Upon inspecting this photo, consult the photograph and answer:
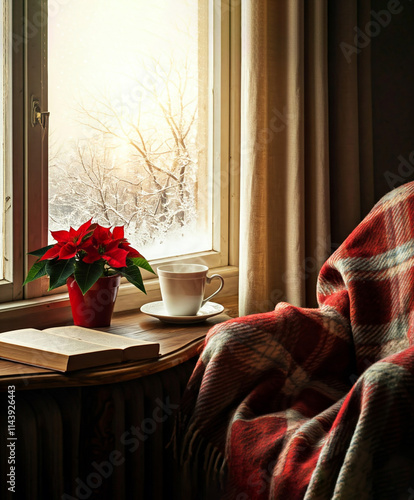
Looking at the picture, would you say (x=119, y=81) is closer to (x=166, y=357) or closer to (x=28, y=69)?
(x=28, y=69)

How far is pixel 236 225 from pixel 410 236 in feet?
2.25

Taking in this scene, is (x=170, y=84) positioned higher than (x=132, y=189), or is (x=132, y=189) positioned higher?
(x=170, y=84)

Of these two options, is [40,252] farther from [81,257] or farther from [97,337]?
[97,337]

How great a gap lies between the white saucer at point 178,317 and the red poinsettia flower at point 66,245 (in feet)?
0.86

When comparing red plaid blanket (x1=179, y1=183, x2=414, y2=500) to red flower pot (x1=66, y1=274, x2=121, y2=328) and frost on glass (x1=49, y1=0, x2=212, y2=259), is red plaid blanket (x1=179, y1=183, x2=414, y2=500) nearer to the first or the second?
red flower pot (x1=66, y1=274, x2=121, y2=328)

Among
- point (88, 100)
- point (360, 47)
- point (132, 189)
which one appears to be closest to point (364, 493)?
point (132, 189)

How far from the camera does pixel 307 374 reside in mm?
1249

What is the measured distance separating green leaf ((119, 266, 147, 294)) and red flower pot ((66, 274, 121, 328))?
0.07 ft

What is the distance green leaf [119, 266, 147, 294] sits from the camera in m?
1.35

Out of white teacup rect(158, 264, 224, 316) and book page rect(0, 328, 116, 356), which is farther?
white teacup rect(158, 264, 224, 316)

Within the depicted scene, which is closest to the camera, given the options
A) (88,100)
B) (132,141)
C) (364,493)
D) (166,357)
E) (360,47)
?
(364,493)

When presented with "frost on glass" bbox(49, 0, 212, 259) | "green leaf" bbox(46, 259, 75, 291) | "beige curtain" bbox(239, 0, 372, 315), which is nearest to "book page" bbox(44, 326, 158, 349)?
"green leaf" bbox(46, 259, 75, 291)

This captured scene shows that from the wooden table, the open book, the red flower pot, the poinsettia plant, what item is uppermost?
the poinsettia plant

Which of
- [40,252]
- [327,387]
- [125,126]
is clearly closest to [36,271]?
[40,252]
